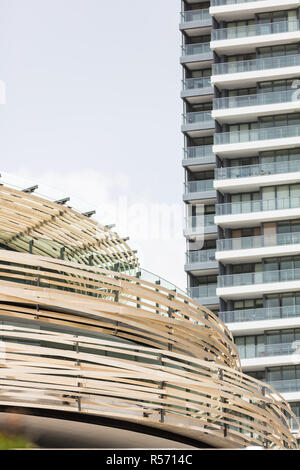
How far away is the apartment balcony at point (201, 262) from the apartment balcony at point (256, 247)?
113 inches

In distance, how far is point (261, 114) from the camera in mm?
71188

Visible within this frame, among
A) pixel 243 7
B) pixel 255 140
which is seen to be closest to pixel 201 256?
pixel 255 140

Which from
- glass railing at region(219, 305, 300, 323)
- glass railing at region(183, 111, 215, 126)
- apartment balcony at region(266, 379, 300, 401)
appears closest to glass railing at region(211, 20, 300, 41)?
glass railing at region(183, 111, 215, 126)

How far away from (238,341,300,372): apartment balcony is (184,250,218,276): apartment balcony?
8929 millimetres

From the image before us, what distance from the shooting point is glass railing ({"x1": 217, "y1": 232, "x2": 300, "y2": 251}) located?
224 feet

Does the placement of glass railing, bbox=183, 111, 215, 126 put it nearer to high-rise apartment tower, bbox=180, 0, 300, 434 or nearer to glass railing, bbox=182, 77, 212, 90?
high-rise apartment tower, bbox=180, 0, 300, 434

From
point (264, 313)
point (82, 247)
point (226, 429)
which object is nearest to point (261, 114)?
point (264, 313)

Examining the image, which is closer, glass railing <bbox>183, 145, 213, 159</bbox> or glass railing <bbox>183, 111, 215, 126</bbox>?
glass railing <bbox>183, 145, 213, 159</bbox>

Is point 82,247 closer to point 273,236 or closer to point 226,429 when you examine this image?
point 226,429

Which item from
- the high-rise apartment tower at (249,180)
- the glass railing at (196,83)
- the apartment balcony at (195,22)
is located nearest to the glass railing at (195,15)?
the apartment balcony at (195,22)

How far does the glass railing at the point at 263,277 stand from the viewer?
67000 mm

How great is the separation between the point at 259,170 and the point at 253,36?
407 inches

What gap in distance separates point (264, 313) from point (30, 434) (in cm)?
5040

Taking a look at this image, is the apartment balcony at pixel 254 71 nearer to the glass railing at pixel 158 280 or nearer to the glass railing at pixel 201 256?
the glass railing at pixel 201 256
